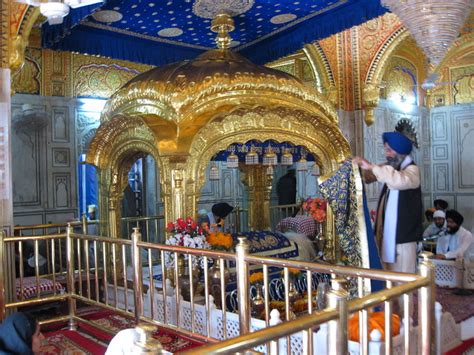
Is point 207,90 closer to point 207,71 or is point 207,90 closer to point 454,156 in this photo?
point 207,71

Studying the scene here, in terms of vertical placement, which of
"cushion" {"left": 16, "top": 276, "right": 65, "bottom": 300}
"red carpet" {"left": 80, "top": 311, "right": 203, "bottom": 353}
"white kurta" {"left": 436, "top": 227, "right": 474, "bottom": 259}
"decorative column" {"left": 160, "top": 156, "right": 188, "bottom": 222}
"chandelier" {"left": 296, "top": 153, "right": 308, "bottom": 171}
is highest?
"chandelier" {"left": 296, "top": 153, "right": 308, "bottom": 171}

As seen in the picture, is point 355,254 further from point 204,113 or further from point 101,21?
point 101,21

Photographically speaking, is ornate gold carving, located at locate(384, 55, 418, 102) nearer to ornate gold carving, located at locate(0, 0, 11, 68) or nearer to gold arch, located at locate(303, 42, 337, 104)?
gold arch, located at locate(303, 42, 337, 104)

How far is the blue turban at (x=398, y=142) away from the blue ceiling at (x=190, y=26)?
2.13 metres

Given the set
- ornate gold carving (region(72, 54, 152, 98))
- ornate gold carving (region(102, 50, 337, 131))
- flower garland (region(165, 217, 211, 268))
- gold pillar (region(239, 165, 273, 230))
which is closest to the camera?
flower garland (region(165, 217, 211, 268))

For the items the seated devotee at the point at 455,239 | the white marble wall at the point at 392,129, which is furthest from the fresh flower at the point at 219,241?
the white marble wall at the point at 392,129

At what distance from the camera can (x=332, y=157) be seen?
21.5 ft

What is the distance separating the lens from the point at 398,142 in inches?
172

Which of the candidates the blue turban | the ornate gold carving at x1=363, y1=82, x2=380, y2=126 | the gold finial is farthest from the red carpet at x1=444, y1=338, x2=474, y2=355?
the ornate gold carving at x1=363, y1=82, x2=380, y2=126

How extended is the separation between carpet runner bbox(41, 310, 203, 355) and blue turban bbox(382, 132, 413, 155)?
7.57ft

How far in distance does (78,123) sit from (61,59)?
1.07m

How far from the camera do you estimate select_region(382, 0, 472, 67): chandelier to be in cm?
448

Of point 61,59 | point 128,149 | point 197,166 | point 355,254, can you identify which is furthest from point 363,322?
point 61,59

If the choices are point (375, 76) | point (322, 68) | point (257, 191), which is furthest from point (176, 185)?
point (375, 76)
